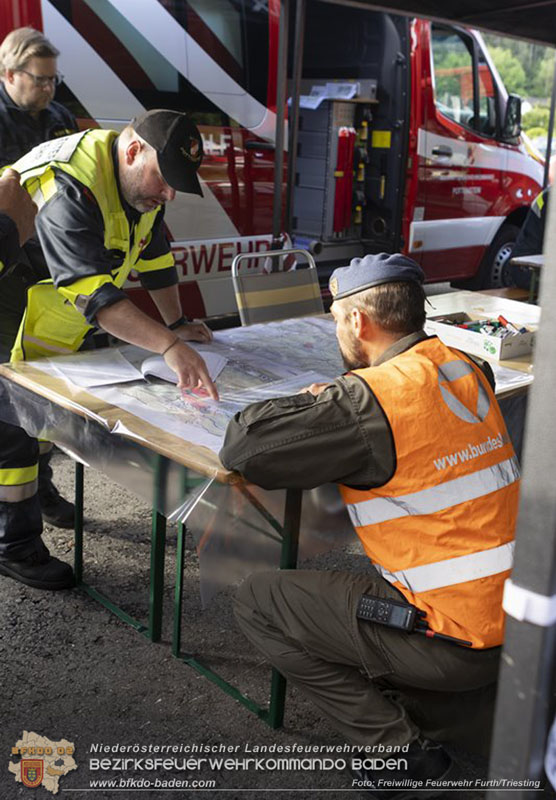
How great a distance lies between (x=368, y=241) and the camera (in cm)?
714

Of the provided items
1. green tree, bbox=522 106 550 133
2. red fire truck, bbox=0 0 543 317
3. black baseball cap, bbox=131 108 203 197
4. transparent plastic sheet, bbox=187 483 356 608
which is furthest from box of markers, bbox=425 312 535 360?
green tree, bbox=522 106 550 133

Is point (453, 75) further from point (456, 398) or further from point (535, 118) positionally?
point (535, 118)

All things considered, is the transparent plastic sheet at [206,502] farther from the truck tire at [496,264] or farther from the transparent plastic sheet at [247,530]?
the truck tire at [496,264]

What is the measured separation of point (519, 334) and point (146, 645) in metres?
1.73

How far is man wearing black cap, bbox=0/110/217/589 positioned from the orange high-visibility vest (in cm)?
77

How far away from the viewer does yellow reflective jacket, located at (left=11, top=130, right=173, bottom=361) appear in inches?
109

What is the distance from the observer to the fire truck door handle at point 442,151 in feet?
22.7

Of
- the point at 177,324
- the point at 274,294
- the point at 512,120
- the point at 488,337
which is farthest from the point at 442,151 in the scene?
the point at 177,324

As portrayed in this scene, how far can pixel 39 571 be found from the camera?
3.07 m

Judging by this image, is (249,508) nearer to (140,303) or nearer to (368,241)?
(140,303)

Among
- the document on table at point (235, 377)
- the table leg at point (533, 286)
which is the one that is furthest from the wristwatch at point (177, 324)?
the table leg at point (533, 286)

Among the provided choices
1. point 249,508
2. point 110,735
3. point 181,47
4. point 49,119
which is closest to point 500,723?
point 249,508

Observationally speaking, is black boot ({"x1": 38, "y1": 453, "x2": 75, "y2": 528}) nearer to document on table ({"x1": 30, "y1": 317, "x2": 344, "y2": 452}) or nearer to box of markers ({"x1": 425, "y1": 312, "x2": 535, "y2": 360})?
document on table ({"x1": 30, "y1": 317, "x2": 344, "y2": 452})

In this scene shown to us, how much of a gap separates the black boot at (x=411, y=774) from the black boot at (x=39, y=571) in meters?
1.38
